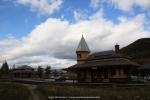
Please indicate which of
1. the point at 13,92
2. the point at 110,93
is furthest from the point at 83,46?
the point at 110,93

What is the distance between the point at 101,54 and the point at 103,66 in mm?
6337

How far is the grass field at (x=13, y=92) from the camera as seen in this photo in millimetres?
33906

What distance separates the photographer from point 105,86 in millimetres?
32906

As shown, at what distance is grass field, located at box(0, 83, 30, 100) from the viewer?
33.9 metres

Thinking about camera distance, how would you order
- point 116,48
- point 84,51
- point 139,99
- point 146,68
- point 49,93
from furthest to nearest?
point 146,68 < point 84,51 < point 116,48 < point 49,93 < point 139,99

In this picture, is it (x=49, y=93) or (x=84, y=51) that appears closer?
(x=49, y=93)

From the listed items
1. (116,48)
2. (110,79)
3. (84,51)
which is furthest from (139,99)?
(84,51)

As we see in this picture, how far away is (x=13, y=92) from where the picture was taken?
38219mm

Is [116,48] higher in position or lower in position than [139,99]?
higher

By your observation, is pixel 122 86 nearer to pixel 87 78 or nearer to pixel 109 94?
pixel 109 94

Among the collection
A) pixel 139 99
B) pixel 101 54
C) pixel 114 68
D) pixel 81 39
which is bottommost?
pixel 139 99

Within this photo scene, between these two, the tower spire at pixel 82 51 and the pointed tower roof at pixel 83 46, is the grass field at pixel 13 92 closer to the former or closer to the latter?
the tower spire at pixel 82 51

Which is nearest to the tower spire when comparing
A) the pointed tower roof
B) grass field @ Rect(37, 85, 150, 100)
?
the pointed tower roof

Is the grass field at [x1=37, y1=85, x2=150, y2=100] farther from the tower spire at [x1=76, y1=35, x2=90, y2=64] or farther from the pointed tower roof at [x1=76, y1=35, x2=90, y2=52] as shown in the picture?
the pointed tower roof at [x1=76, y1=35, x2=90, y2=52]
